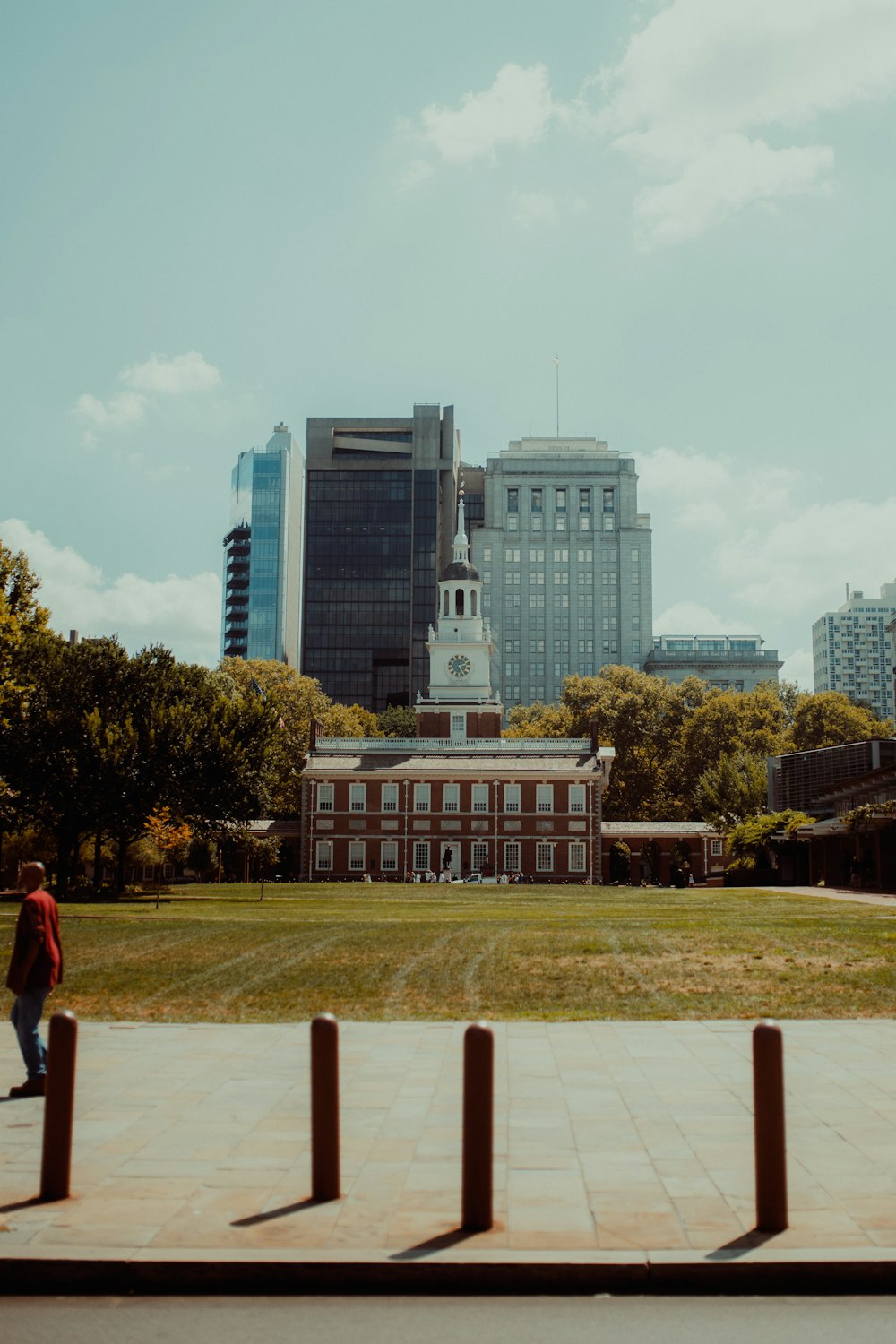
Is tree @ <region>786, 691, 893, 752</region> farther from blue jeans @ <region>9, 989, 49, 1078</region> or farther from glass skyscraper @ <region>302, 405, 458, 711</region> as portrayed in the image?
blue jeans @ <region>9, 989, 49, 1078</region>

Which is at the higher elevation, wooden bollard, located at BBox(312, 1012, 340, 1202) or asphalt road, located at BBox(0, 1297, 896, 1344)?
wooden bollard, located at BBox(312, 1012, 340, 1202)

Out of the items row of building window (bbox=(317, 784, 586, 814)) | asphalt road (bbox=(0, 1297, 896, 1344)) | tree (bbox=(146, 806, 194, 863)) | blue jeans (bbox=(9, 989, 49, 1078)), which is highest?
row of building window (bbox=(317, 784, 586, 814))

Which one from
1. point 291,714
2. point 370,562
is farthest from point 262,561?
point 291,714

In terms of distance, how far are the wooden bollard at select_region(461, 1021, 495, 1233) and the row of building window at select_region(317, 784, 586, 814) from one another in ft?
236

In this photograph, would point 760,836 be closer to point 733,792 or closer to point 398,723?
point 733,792

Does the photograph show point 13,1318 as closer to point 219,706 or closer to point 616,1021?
point 616,1021

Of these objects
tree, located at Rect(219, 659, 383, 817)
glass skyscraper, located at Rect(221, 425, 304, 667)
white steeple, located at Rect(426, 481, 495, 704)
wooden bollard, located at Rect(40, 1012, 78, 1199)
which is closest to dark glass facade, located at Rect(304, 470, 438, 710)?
glass skyscraper, located at Rect(221, 425, 304, 667)

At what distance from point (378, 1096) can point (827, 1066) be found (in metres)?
4.20

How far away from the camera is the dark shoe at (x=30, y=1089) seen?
→ 10578 millimetres

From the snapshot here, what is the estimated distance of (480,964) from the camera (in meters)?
19.8

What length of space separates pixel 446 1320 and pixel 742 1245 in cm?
170

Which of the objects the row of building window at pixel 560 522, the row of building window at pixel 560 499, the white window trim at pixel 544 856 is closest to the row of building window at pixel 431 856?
the white window trim at pixel 544 856

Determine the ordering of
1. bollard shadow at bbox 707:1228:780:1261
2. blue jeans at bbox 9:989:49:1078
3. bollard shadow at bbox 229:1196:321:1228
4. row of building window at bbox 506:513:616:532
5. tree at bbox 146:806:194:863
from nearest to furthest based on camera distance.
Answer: bollard shadow at bbox 707:1228:780:1261 < bollard shadow at bbox 229:1196:321:1228 < blue jeans at bbox 9:989:49:1078 < tree at bbox 146:806:194:863 < row of building window at bbox 506:513:616:532

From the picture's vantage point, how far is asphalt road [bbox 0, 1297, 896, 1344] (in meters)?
5.85
